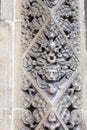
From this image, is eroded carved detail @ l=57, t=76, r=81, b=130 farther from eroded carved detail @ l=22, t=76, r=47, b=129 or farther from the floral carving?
the floral carving

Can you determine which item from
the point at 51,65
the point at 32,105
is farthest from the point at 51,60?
the point at 32,105

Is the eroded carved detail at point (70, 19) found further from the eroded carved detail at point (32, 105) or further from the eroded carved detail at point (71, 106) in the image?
the eroded carved detail at point (32, 105)

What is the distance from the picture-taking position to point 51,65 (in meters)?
1.78

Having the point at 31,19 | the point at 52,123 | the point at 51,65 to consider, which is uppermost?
the point at 31,19

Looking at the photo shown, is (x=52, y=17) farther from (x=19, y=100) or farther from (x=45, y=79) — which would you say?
(x=19, y=100)

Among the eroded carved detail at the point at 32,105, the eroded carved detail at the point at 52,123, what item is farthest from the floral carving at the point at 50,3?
the eroded carved detail at the point at 52,123

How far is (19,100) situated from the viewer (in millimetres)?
1791

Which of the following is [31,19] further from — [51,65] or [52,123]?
[52,123]

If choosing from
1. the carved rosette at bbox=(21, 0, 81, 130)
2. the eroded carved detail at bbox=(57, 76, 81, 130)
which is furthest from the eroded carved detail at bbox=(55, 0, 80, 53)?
the eroded carved detail at bbox=(57, 76, 81, 130)

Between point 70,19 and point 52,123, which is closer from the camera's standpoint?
point 52,123

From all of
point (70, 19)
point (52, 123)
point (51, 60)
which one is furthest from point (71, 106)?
point (70, 19)

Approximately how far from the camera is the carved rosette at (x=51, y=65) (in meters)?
1.74

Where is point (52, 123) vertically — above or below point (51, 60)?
below

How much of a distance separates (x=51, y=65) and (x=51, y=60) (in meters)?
0.02
